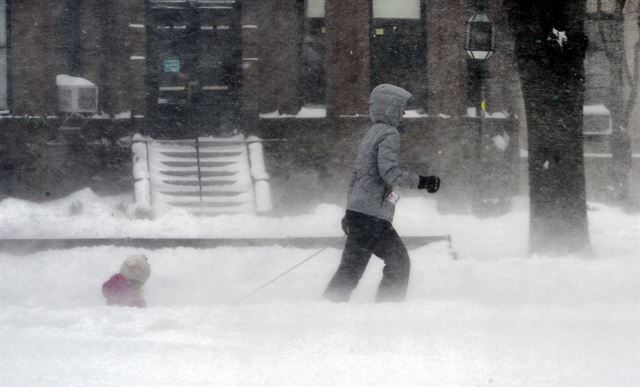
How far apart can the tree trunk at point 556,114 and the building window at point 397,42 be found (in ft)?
23.1

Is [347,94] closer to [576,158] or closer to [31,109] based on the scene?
[31,109]

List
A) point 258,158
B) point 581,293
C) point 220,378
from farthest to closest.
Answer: point 258,158
point 581,293
point 220,378

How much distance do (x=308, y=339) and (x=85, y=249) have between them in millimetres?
5370

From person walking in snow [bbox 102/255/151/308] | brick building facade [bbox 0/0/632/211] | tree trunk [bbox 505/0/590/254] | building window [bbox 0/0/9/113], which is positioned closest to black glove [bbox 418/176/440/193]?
person walking in snow [bbox 102/255/151/308]

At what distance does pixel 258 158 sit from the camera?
53.1 ft

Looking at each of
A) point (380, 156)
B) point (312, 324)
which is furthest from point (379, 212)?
point (312, 324)

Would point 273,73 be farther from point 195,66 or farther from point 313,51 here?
point 195,66

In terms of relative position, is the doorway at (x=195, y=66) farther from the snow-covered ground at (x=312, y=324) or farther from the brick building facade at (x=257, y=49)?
the snow-covered ground at (x=312, y=324)

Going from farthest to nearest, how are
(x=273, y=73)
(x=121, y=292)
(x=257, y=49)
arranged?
(x=273, y=73)
(x=257, y=49)
(x=121, y=292)

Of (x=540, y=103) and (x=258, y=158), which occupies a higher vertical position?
(x=540, y=103)

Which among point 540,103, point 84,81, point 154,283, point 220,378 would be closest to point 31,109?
point 84,81

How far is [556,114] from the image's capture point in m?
10.2

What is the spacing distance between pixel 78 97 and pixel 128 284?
935 centimetres

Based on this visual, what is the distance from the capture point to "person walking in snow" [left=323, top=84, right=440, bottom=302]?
677 centimetres
